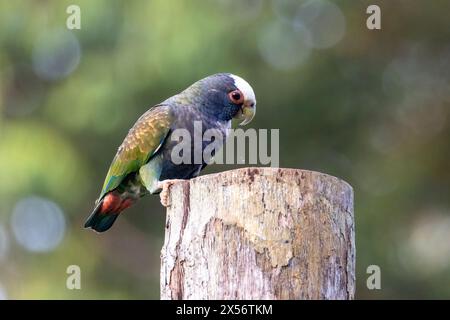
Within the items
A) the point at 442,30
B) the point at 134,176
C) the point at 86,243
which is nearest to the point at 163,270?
the point at 134,176

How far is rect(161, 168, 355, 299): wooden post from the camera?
4.27 m

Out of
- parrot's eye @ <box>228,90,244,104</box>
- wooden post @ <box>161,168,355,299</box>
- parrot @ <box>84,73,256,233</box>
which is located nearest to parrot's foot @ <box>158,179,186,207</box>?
parrot @ <box>84,73,256,233</box>

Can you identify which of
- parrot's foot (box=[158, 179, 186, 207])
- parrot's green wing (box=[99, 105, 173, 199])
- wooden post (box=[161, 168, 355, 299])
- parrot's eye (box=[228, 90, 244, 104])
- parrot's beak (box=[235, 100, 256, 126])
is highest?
parrot's eye (box=[228, 90, 244, 104])

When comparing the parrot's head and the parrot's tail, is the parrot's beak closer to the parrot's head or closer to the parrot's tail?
the parrot's head

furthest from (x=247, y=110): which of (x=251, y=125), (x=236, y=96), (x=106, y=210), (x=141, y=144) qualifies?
(x=251, y=125)

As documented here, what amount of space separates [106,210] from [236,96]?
136 centimetres

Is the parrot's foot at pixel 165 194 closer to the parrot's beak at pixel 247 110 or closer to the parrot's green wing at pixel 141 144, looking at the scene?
the parrot's green wing at pixel 141 144

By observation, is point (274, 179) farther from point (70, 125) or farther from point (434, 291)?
point (434, 291)

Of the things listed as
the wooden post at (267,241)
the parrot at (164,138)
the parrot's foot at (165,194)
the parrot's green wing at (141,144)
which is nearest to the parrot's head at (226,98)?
the parrot at (164,138)

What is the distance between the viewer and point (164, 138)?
6.64 m

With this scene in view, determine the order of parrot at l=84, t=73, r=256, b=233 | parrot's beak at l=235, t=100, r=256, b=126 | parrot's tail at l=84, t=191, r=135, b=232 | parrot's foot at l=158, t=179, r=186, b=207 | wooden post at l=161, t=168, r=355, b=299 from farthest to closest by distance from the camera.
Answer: parrot's beak at l=235, t=100, r=256, b=126 → parrot's tail at l=84, t=191, r=135, b=232 → parrot at l=84, t=73, r=256, b=233 → parrot's foot at l=158, t=179, r=186, b=207 → wooden post at l=161, t=168, r=355, b=299

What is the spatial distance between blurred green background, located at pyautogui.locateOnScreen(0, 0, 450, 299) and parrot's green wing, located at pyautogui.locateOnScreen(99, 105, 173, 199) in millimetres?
2836

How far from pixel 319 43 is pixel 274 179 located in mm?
8101

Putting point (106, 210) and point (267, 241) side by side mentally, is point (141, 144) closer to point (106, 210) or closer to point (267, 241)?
point (106, 210)
